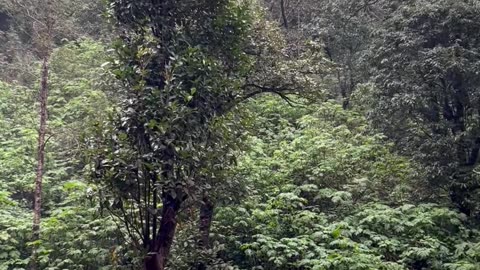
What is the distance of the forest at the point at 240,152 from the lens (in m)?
5.54

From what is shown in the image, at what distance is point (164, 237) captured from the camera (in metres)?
5.78

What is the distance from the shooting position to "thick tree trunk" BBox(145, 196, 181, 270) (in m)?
5.65

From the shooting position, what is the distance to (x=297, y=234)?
26.9 feet

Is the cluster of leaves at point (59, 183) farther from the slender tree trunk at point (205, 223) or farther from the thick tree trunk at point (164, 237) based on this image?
the slender tree trunk at point (205, 223)

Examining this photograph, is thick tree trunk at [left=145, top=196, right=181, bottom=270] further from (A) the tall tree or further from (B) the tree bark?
(A) the tall tree

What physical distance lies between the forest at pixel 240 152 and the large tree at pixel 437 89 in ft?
0.09

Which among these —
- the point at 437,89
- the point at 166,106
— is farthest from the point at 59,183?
the point at 437,89

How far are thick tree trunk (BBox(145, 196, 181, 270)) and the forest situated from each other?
15 millimetres

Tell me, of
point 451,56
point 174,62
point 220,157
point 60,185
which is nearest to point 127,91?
point 174,62

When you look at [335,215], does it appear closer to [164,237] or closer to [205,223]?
[205,223]

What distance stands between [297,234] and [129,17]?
4.29 meters

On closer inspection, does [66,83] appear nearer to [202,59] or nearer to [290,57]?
[290,57]

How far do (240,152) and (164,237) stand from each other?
140 cm

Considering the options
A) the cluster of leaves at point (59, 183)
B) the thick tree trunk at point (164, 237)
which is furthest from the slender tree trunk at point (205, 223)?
the thick tree trunk at point (164, 237)
